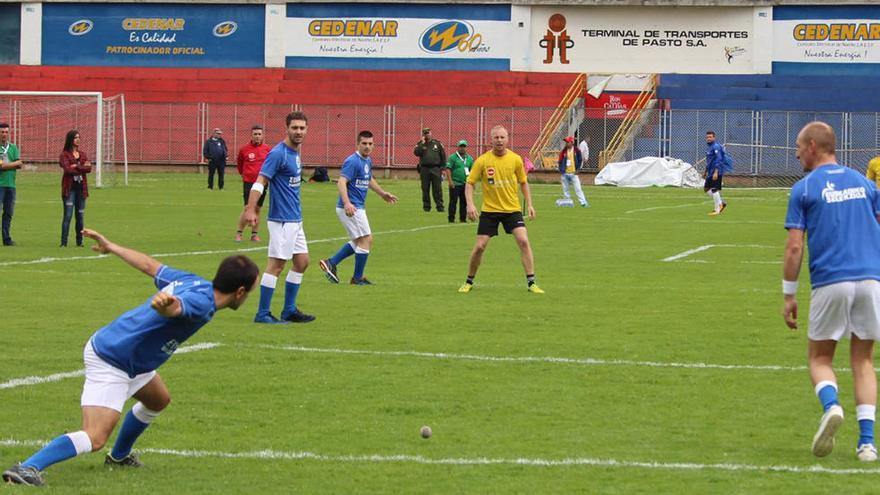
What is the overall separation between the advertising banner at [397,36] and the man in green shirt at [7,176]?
3791cm

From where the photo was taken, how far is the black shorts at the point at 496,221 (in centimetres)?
1794

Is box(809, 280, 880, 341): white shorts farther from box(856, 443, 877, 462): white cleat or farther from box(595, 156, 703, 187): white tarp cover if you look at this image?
box(595, 156, 703, 187): white tarp cover

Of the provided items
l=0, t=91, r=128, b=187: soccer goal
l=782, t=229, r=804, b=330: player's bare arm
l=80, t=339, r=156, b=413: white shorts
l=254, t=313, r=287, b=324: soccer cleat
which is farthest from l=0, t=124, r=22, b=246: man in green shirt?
l=0, t=91, r=128, b=187: soccer goal

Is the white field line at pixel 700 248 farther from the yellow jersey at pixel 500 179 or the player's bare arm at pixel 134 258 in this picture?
the player's bare arm at pixel 134 258

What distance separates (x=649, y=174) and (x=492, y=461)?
45033mm

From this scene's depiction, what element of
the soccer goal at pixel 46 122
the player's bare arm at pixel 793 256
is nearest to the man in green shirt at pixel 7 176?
the player's bare arm at pixel 793 256

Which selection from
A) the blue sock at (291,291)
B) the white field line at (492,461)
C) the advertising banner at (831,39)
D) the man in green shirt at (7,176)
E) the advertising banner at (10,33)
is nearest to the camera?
the white field line at (492,461)

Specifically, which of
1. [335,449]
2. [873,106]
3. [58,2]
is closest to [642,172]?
[873,106]

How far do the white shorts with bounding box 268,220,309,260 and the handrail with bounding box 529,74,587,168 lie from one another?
41.3 m

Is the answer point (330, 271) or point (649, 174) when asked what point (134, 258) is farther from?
point (649, 174)

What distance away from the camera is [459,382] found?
444 inches

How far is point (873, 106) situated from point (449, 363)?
47.2m

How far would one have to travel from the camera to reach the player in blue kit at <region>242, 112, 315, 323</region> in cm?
1471

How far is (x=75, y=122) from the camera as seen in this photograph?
5534cm
